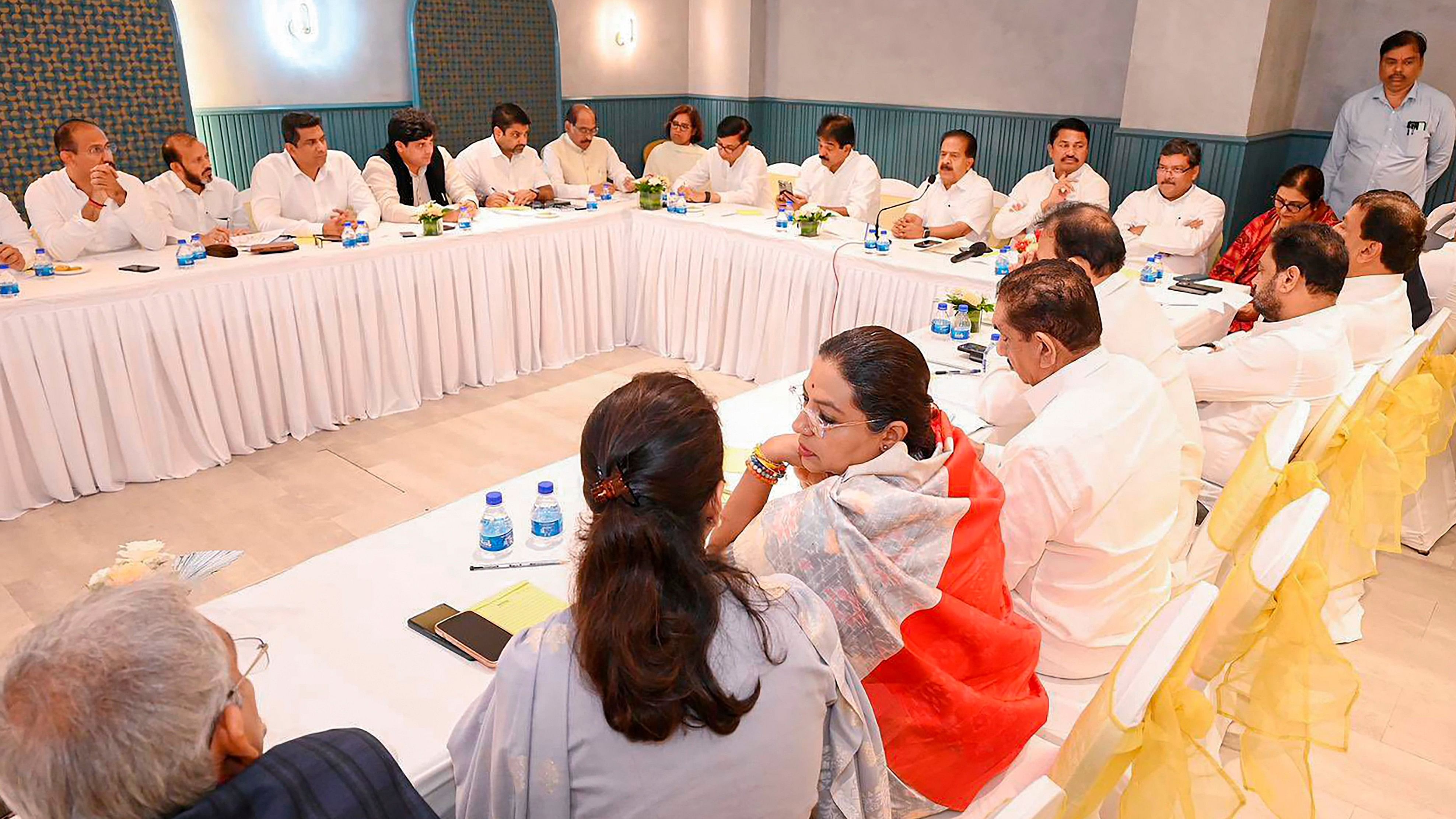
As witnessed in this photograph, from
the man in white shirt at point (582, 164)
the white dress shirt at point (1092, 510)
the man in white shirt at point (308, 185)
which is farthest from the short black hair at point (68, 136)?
the white dress shirt at point (1092, 510)

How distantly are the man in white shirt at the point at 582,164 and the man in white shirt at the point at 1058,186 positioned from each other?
225 centimetres

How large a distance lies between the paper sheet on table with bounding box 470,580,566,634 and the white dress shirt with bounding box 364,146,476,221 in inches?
131

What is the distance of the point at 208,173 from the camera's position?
4.56m

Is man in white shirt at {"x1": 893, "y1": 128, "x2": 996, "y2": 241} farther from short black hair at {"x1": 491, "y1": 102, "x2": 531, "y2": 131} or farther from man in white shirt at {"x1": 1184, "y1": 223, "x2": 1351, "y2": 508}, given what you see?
man in white shirt at {"x1": 1184, "y1": 223, "x2": 1351, "y2": 508}

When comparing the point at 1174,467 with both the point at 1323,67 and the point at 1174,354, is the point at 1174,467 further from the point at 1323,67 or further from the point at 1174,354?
the point at 1323,67

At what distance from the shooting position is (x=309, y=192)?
4.61 meters

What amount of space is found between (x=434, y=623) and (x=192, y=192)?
388cm

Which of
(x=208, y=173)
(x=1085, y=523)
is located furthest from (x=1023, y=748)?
(x=208, y=173)

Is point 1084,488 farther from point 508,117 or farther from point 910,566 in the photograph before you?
point 508,117

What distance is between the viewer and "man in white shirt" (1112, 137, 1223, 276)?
187 inches

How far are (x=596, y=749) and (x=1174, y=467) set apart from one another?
1.37 m

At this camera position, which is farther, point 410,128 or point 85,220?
point 410,128

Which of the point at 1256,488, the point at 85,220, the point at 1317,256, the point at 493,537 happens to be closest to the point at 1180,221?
the point at 1317,256

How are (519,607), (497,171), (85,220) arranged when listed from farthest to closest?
(497,171) < (85,220) < (519,607)
